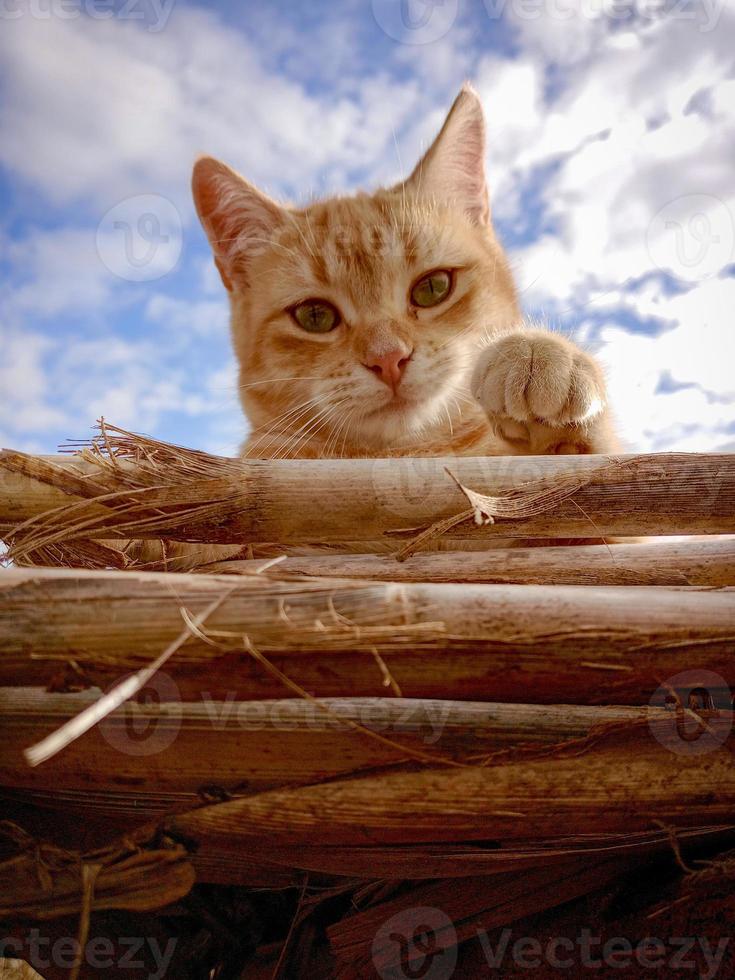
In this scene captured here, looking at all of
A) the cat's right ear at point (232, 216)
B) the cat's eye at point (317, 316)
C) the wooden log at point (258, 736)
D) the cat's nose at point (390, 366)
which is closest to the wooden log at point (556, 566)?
the wooden log at point (258, 736)

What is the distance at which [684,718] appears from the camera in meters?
0.60

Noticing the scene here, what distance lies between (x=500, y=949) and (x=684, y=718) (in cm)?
31

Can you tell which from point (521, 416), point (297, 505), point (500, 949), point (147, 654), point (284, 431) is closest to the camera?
point (147, 654)

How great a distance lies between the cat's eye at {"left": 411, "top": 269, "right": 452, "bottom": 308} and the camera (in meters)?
1.71

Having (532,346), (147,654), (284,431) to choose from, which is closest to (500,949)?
(147,654)

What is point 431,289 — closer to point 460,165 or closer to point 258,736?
point 460,165

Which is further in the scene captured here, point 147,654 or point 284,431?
point 284,431

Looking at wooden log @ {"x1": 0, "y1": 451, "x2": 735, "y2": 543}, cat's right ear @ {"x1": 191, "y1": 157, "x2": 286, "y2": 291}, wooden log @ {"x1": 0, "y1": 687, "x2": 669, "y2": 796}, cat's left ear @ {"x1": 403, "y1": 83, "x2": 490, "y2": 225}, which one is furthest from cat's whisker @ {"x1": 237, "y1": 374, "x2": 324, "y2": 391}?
wooden log @ {"x1": 0, "y1": 687, "x2": 669, "y2": 796}

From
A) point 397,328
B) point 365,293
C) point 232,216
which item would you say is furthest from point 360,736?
point 232,216

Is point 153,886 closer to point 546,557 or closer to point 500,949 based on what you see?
point 500,949

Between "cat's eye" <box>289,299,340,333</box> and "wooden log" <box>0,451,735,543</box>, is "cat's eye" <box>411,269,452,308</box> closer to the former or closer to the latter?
"cat's eye" <box>289,299,340,333</box>

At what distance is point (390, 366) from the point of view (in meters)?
1.47

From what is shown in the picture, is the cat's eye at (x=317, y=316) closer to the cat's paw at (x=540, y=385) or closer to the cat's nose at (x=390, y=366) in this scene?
the cat's nose at (x=390, y=366)

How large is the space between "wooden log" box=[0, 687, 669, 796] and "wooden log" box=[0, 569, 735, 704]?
0.03 metres
